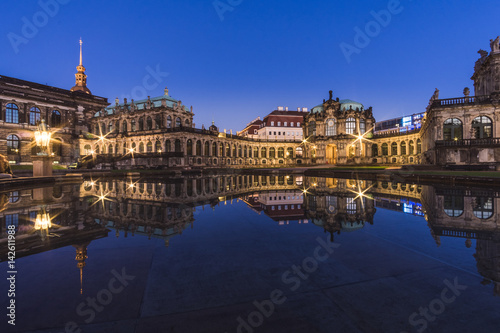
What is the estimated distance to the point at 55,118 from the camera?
5906cm

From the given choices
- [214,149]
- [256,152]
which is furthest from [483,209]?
[256,152]

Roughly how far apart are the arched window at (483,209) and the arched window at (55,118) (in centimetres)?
7491

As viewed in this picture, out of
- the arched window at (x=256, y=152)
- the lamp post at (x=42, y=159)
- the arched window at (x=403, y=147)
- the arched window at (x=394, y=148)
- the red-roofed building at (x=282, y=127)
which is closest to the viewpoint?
the lamp post at (x=42, y=159)

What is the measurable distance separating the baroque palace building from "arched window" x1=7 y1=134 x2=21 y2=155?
0.50ft

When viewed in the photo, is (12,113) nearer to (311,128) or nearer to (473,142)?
(311,128)

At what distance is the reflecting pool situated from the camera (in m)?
2.80

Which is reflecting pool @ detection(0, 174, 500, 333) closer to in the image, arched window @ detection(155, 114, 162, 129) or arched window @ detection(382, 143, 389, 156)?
arched window @ detection(155, 114, 162, 129)

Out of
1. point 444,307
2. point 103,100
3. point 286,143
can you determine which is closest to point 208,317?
point 444,307

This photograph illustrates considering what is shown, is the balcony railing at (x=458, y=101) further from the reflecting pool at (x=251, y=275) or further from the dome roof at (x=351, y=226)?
the dome roof at (x=351, y=226)

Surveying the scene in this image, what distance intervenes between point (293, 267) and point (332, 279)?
70 centimetres

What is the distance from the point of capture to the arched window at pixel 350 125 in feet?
226

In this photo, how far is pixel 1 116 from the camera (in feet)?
164

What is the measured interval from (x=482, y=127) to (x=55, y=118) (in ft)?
276

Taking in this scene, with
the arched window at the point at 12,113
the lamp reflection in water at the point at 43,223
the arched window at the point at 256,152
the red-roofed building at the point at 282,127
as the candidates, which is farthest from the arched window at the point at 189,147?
the lamp reflection in water at the point at 43,223
